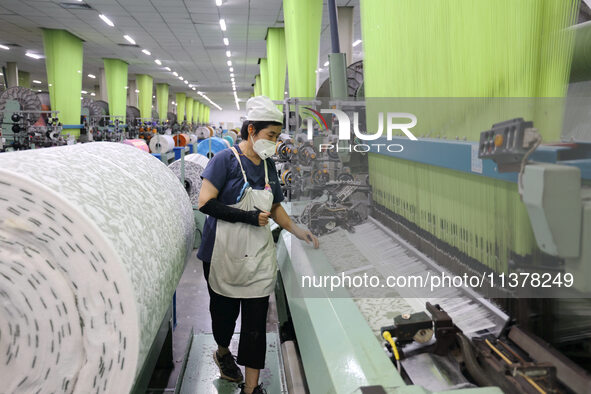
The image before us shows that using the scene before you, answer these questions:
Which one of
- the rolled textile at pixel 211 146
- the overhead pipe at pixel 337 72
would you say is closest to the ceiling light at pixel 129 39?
the rolled textile at pixel 211 146

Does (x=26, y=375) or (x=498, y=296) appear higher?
(x=498, y=296)

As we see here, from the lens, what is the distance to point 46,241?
3.22ft

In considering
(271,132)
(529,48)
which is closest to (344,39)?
(271,132)

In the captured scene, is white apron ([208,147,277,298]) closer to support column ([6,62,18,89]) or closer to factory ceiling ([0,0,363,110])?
factory ceiling ([0,0,363,110])

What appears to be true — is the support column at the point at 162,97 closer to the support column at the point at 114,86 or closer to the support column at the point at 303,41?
the support column at the point at 114,86

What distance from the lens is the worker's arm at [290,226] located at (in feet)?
6.80

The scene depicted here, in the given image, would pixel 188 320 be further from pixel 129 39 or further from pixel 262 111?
pixel 129 39

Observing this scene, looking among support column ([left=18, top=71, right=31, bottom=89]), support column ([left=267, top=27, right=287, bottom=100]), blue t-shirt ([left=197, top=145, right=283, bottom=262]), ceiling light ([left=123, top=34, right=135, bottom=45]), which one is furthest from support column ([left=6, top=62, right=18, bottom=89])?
blue t-shirt ([left=197, top=145, right=283, bottom=262])

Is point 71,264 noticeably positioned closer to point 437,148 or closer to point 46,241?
point 46,241

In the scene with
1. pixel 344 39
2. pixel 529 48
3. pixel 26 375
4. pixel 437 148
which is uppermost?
pixel 344 39

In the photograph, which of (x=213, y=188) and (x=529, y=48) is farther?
(x=213, y=188)

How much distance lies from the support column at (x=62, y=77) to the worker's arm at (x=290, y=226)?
11161mm

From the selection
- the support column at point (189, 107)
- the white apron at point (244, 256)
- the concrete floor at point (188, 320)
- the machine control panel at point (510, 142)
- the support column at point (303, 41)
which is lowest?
the concrete floor at point (188, 320)

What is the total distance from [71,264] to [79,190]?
175 millimetres
